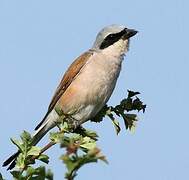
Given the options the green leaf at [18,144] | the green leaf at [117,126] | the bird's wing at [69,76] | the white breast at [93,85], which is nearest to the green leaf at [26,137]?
the green leaf at [18,144]

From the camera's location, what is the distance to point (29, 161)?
7.96ft

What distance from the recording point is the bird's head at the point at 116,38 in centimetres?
579

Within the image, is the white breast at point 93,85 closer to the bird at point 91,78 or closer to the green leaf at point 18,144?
the bird at point 91,78

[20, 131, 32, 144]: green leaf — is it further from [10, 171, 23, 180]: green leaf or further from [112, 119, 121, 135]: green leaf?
[112, 119, 121, 135]: green leaf

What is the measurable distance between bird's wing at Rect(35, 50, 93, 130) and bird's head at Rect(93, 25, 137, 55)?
0.74ft

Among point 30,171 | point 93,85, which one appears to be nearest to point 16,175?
point 30,171

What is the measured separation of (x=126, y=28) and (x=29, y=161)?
3578 mm

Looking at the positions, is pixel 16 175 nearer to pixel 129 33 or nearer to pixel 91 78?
pixel 91 78

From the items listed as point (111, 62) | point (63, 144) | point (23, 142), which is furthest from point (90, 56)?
point (63, 144)

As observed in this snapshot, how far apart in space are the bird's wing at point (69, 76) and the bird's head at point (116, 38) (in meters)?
0.23

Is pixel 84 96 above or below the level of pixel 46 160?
above

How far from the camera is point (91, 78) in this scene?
18.5ft

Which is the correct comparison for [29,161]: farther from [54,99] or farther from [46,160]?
[54,99]

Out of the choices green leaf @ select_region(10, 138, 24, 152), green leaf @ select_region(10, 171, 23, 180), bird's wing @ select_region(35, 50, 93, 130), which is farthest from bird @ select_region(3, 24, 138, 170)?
green leaf @ select_region(10, 171, 23, 180)
